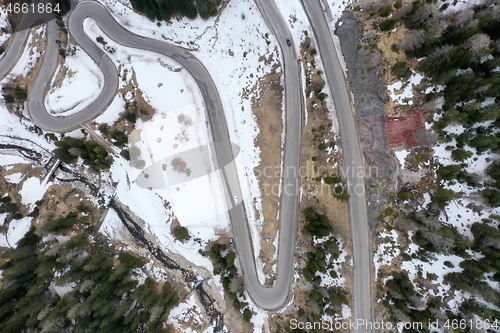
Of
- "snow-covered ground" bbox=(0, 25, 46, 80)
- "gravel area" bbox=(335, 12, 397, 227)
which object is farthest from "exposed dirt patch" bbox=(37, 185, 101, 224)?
"gravel area" bbox=(335, 12, 397, 227)

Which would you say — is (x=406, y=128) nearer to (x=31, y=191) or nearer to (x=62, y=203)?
(x=62, y=203)

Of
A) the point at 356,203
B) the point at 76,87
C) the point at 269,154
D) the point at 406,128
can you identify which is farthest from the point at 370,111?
the point at 76,87

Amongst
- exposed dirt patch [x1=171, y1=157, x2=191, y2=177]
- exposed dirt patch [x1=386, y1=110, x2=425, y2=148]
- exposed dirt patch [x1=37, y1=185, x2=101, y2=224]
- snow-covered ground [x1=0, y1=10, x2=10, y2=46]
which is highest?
snow-covered ground [x1=0, y1=10, x2=10, y2=46]

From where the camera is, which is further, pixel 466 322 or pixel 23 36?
pixel 23 36

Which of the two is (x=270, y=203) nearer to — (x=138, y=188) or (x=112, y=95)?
(x=138, y=188)

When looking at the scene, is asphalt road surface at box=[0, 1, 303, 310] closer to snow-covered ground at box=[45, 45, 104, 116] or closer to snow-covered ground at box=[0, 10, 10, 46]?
snow-covered ground at box=[45, 45, 104, 116]

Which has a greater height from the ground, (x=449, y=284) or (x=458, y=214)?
(x=458, y=214)

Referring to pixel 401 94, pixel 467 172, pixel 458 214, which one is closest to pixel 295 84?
pixel 401 94
